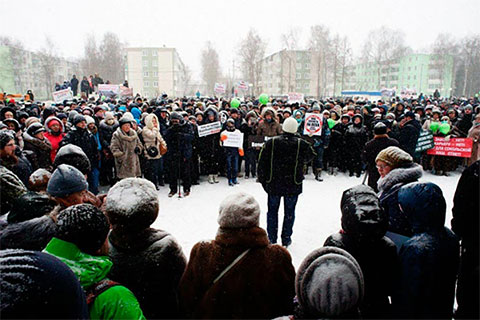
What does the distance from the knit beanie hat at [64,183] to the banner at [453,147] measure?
35.9 ft

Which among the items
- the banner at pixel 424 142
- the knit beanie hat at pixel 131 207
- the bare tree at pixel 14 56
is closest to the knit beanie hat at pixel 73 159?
the knit beanie hat at pixel 131 207

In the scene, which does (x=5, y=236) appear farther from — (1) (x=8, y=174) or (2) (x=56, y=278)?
(2) (x=56, y=278)

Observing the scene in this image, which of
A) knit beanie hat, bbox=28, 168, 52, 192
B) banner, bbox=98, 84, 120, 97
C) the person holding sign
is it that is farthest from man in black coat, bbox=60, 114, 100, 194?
banner, bbox=98, 84, 120, 97

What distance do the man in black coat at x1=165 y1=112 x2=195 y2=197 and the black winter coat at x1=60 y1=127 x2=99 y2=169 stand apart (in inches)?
69.4

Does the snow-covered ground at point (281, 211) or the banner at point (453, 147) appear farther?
the banner at point (453, 147)

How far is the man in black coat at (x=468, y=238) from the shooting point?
2.41 m

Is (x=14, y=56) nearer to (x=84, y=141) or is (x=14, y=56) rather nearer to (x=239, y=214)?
(x=84, y=141)

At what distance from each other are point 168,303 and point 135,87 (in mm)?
78122

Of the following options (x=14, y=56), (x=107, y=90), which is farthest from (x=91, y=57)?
(x=107, y=90)

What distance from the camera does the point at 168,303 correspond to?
2.49 metres

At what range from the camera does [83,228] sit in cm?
185

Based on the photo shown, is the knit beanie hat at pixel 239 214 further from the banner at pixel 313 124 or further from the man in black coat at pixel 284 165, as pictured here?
the banner at pixel 313 124

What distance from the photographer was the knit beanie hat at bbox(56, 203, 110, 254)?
5.96ft

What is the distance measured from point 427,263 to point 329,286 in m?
1.10
